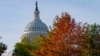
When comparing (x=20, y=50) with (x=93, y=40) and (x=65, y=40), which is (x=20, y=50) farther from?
(x=65, y=40)

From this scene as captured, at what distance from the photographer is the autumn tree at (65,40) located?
45969 millimetres

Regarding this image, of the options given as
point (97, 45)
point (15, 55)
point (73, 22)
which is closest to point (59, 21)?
point (73, 22)

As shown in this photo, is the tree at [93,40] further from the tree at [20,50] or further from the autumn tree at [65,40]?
the tree at [20,50]

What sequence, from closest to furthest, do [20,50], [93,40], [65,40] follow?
[65,40] < [93,40] < [20,50]

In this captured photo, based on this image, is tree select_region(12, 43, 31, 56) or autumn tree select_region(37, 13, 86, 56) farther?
tree select_region(12, 43, 31, 56)

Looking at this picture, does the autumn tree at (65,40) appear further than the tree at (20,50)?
No

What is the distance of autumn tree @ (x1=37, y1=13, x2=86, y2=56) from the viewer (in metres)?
46.0

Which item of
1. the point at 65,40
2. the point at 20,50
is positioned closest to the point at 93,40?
the point at 65,40

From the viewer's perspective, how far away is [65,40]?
46.0m

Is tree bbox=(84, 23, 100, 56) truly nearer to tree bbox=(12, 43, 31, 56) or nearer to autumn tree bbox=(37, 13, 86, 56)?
autumn tree bbox=(37, 13, 86, 56)

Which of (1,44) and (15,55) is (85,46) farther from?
(15,55)

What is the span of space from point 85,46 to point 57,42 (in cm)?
310

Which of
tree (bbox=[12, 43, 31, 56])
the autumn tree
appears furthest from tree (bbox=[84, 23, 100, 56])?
tree (bbox=[12, 43, 31, 56])

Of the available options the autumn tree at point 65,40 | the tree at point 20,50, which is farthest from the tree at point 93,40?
the tree at point 20,50
